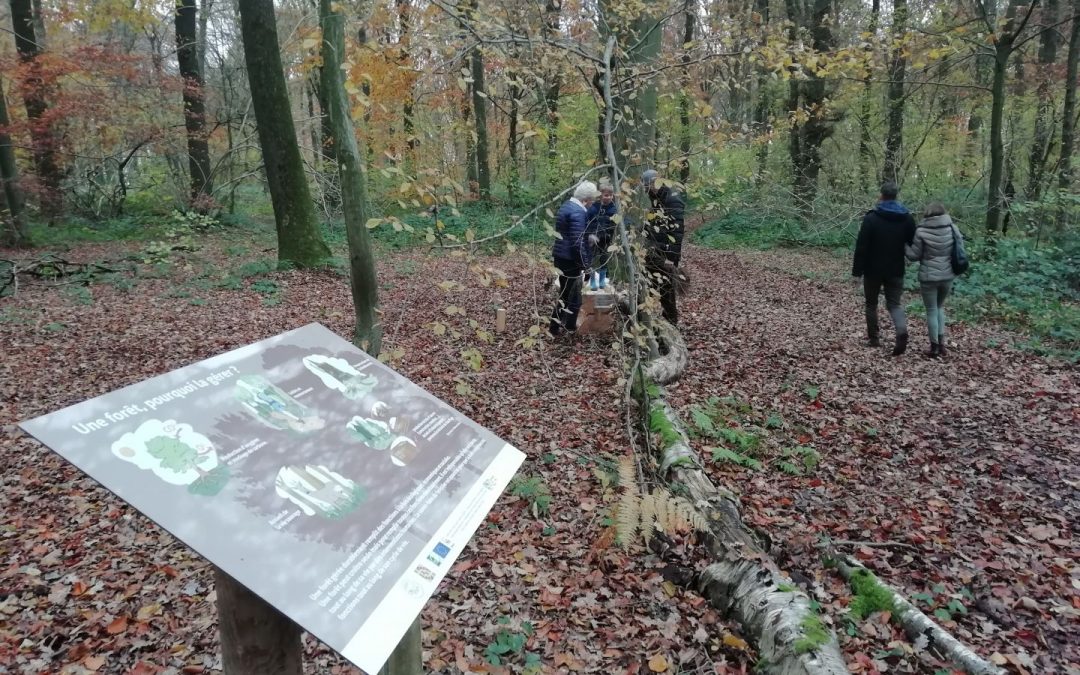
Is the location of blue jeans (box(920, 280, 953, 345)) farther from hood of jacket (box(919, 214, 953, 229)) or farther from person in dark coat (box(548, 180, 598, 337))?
person in dark coat (box(548, 180, 598, 337))

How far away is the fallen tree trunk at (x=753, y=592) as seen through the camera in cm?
284

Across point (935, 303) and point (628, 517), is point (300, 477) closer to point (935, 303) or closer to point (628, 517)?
point (628, 517)

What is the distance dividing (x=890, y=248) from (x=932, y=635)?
6204 mm

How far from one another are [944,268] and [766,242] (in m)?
10.5

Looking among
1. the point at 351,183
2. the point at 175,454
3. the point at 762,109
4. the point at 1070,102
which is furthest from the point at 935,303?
the point at 762,109

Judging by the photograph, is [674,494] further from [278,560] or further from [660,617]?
[278,560]

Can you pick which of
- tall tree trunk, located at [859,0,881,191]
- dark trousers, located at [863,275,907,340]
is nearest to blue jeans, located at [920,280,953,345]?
dark trousers, located at [863,275,907,340]

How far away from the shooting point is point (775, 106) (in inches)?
795

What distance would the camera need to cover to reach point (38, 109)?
1545 cm

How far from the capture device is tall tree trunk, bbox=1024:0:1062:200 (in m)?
12.7

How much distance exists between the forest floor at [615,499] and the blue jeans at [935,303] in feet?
1.46

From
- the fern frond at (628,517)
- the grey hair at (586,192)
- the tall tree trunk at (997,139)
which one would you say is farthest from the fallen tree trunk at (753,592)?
the tall tree trunk at (997,139)

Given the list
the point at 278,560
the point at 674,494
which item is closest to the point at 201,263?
the point at 674,494

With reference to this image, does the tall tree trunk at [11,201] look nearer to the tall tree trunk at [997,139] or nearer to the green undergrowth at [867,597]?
the green undergrowth at [867,597]
